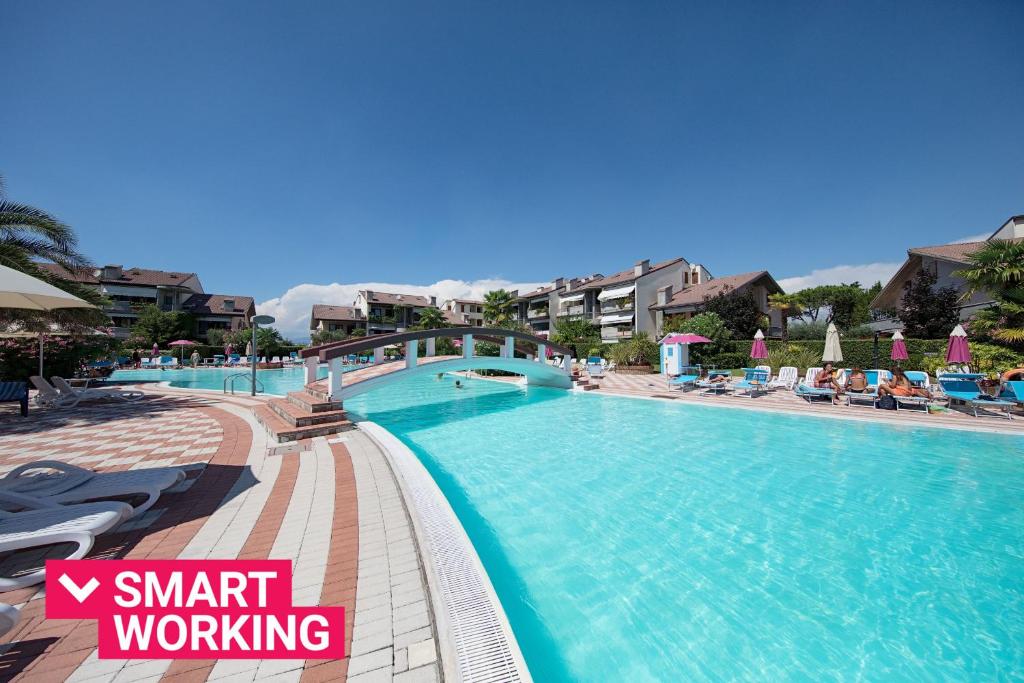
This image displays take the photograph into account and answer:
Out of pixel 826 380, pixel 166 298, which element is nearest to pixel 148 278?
pixel 166 298

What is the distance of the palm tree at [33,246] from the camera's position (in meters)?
10.5

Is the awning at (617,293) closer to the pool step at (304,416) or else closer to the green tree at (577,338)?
the green tree at (577,338)

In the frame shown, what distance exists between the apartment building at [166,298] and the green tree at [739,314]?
191 ft

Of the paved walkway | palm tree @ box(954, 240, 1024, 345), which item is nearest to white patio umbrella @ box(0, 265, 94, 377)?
the paved walkway

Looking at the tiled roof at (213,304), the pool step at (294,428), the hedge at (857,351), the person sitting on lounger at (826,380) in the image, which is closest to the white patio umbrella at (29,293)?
the pool step at (294,428)

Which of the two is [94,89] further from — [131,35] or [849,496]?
[849,496]

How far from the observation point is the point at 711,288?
3716cm

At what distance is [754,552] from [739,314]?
98.6 feet

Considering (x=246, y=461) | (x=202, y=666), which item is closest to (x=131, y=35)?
(x=246, y=461)

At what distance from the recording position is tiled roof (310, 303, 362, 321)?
57.4 m

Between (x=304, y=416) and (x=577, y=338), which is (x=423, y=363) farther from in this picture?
(x=577, y=338)

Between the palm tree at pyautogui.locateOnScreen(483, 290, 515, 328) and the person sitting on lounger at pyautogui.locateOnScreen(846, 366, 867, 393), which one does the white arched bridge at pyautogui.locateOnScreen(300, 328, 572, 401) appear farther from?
the palm tree at pyautogui.locateOnScreen(483, 290, 515, 328)

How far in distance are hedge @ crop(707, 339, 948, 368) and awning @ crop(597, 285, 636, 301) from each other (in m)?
16.3

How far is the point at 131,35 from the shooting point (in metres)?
8.91
